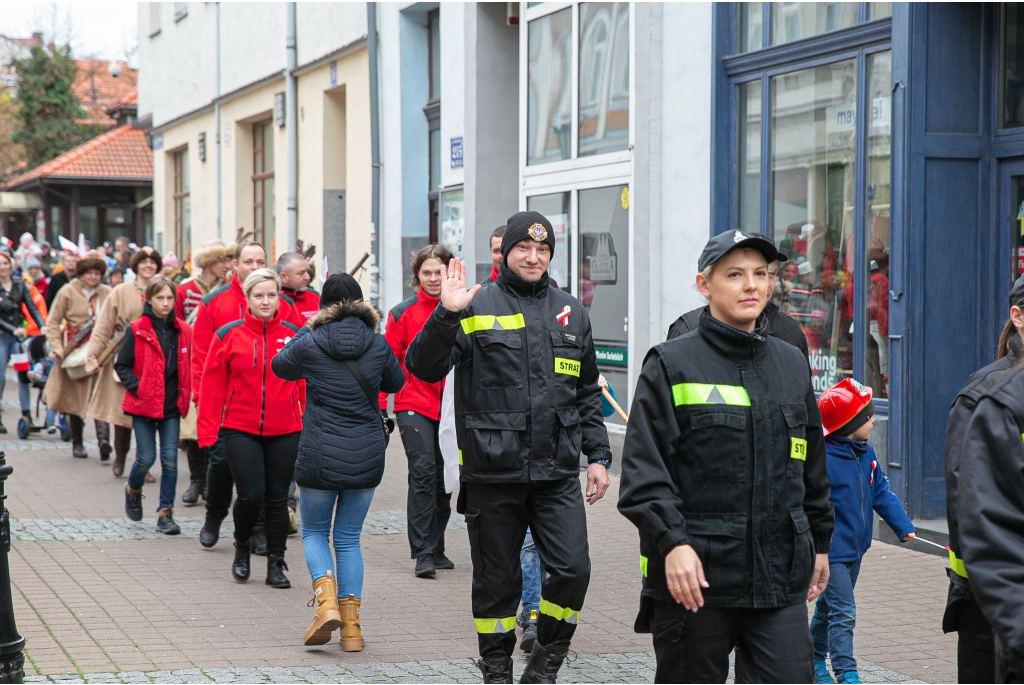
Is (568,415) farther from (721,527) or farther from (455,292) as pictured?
(721,527)

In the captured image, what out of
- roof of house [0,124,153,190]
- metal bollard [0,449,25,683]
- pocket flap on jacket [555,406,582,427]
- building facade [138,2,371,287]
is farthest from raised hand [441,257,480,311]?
roof of house [0,124,153,190]

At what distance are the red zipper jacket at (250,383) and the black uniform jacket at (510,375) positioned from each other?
2.19 meters

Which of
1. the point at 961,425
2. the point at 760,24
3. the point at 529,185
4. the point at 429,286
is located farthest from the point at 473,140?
the point at 961,425

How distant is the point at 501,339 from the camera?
5.38m

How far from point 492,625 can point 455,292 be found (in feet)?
4.57

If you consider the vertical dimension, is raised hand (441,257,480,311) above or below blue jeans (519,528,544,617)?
above

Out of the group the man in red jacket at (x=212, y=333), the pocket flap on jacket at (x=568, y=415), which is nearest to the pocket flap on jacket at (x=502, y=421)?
the pocket flap on jacket at (x=568, y=415)

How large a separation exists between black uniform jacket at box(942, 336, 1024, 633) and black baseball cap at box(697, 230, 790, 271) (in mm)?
684

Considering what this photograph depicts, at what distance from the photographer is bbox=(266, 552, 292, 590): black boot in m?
7.55

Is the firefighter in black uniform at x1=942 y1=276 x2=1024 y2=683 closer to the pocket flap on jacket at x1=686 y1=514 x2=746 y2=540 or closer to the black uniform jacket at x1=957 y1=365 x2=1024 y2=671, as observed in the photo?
the black uniform jacket at x1=957 y1=365 x2=1024 y2=671

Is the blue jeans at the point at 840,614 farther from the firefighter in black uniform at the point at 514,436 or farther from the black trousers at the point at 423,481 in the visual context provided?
the black trousers at the point at 423,481

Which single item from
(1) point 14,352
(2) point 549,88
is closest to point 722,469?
(2) point 549,88

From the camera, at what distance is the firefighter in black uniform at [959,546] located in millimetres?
3713

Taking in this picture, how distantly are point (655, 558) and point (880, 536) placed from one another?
5510 millimetres
